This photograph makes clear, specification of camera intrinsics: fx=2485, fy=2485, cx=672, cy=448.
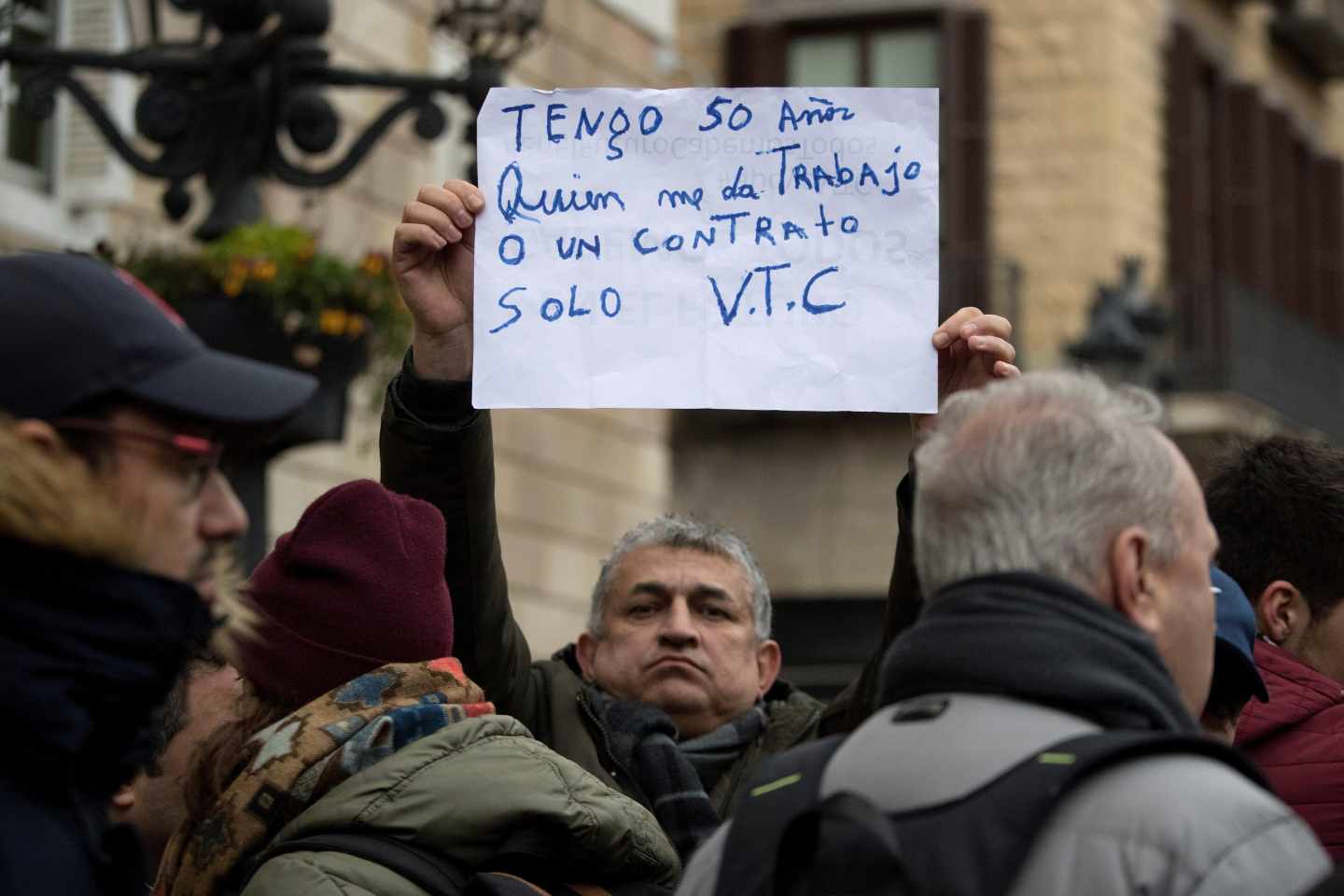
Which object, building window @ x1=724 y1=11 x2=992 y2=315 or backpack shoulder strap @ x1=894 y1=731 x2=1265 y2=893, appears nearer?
backpack shoulder strap @ x1=894 y1=731 x2=1265 y2=893

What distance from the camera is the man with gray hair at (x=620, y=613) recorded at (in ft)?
12.3

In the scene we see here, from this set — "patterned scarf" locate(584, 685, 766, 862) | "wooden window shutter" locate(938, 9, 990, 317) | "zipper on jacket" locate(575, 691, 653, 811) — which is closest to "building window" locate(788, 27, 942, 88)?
"wooden window shutter" locate(938, 9, 990, 317)

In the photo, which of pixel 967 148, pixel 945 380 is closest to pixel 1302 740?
pixel 945 380

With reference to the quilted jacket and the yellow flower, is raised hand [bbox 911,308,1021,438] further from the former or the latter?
the yellow flower

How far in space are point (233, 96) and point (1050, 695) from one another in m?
4.94

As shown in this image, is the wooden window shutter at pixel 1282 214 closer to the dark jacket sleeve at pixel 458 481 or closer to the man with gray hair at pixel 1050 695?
the dark jacket sleeve at pixel 458 481

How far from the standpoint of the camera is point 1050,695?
2.47m

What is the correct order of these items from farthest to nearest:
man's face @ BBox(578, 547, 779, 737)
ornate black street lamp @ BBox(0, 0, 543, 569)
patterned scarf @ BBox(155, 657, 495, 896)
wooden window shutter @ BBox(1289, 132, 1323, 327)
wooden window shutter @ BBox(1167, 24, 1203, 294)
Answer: wooden window shutter @ BBox(1289, 132, 1323, 327) → wooden window shutter @ BBox(1167, 24, 1203, 294) → ornate black street lamp @ BBox(0, 0, 543, 569) → man's face @ BBox(578, 547, 779, 737) → patterned scarf @ BBox(155, 657, 495, 896)

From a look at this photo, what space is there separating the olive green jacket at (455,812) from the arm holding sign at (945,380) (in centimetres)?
46

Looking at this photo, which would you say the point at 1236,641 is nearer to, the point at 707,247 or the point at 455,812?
the point at 707,247

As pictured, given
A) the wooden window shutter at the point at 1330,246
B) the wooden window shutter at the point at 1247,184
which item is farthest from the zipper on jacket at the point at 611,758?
the wooden window shutter at the point at 1330,246

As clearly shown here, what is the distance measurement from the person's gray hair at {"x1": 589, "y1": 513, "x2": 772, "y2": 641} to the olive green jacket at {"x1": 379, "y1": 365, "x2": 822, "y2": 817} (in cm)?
30

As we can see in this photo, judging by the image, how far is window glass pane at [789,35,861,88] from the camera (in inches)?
792

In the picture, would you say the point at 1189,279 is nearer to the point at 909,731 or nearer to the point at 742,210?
the point at 742,210
